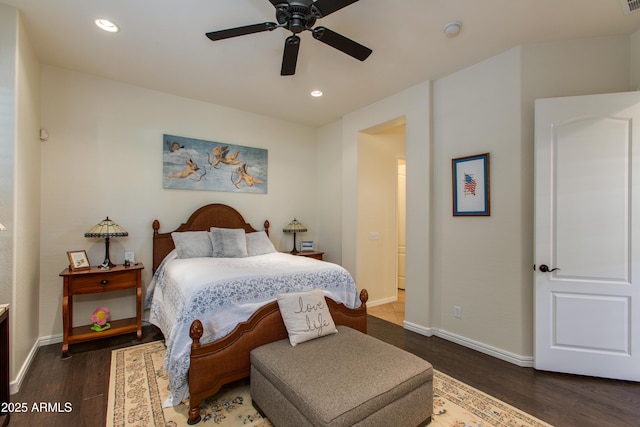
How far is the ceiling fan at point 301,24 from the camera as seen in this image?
1.80 metres

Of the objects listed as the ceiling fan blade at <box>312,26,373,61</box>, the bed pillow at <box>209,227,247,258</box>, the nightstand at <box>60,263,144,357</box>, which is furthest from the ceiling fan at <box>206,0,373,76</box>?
the nightstand at <box>60,263,144,357</box>

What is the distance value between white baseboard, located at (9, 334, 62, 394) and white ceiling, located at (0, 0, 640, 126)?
9.26 ft

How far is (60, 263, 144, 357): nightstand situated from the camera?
2830 millimetres

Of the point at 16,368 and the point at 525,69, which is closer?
the point at 16,368

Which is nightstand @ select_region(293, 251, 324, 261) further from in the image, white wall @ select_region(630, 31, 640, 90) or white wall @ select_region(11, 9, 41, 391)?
white wall @ select_region(630, 31, 640, 90)

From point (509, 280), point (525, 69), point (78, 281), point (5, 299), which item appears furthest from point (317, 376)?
point (525, 69)

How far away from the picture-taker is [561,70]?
2.68 m

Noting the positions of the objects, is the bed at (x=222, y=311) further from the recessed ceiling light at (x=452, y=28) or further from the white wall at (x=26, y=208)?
the recessed ceiling light at (x=452, y=28)

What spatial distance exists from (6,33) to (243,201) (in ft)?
9.02

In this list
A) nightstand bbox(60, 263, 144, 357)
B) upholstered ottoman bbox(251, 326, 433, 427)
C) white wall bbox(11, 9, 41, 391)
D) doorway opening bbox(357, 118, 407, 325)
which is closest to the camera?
upholstered ottoman bbox(251, 326, 433, 427)

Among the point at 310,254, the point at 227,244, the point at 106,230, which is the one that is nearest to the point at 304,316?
the point at 227,244

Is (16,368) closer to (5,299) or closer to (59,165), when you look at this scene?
(5,299)

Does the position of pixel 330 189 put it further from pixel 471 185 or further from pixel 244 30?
pixel 244 30

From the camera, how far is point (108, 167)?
3453 mm
